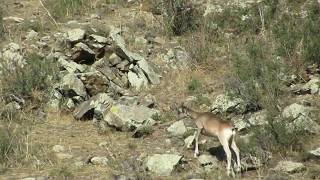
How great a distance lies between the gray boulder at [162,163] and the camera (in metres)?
7.05

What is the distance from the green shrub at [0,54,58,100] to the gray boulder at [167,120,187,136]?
96.9 inches

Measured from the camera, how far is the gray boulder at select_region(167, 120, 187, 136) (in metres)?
8.50

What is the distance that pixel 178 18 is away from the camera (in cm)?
1170

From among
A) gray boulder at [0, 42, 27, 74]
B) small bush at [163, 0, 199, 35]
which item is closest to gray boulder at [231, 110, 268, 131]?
small bush at [163, 0, 199, 35]

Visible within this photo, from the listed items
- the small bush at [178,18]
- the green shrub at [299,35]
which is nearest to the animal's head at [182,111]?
the green shrub at [299,35]

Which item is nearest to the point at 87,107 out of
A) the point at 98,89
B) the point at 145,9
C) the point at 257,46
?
the point at 98,89

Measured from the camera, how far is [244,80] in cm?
916

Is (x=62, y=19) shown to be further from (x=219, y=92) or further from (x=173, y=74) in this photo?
(x=219, y=92)

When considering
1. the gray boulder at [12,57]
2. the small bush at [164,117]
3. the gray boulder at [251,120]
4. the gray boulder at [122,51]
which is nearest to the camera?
the gray boulder at [251,120]

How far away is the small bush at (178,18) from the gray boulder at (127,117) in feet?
10.2

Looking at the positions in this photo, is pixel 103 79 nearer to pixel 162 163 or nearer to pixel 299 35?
pixel 162 163

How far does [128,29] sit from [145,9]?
1.15 m

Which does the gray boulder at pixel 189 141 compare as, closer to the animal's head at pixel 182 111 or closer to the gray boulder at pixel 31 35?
the animal's head at pixel 182 111

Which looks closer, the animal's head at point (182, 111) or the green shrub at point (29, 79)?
the animal's head at point (182, 111)
